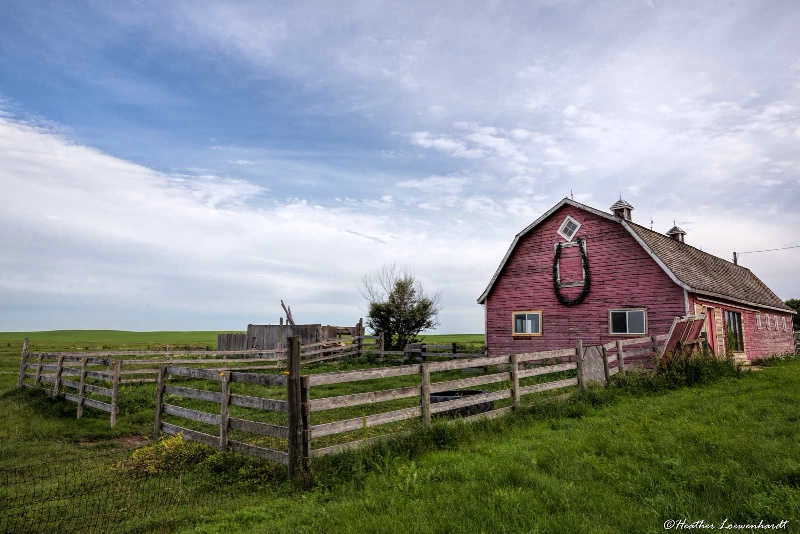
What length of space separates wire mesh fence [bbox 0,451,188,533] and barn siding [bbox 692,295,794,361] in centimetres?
2001

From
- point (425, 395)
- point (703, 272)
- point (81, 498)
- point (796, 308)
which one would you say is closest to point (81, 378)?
point (81, 498)

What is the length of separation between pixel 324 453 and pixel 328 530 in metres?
2.43

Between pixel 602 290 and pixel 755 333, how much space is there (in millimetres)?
11133

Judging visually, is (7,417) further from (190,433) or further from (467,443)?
(467,443)

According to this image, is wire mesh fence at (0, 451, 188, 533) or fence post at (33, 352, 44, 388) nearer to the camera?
wire mesh fence at (0, 451, 188, 533)

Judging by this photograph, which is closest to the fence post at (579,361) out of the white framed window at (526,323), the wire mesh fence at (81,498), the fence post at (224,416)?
the fence post at (224,416)

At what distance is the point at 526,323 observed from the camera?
24.2 metres

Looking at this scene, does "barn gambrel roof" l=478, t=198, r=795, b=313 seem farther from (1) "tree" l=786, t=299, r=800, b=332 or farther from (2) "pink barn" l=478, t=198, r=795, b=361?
(1) "tree" l=786, t=299, r=800, b=332

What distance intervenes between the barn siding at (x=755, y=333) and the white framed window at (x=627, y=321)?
2.03m

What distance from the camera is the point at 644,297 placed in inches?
806

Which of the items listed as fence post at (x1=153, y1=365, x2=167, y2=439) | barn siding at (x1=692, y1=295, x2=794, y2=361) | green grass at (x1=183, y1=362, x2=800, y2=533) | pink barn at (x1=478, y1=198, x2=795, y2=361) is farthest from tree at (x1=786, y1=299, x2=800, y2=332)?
fence post at (x1=153, y1=365, x2=167, y2=439)

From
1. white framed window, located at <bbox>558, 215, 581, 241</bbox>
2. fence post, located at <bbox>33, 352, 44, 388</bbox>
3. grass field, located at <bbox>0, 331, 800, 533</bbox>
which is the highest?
white framed window, located at <bbox>558, 215, 581, 241</bbox>

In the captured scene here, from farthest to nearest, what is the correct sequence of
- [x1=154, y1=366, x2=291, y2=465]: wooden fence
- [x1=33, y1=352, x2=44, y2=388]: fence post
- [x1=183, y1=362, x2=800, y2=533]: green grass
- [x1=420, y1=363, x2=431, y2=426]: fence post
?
[x1=33, y1=352, x2=44, y2=388]: fence post < [x1=420, y1=363, x2=431, y2=426]: fence post < [x1=154, y1=366, x2=291, y2=465]: wooden fence < [x1=183, y1=362, x2=800, y2=533]: green grass

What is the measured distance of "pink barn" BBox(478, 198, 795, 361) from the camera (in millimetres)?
20312
